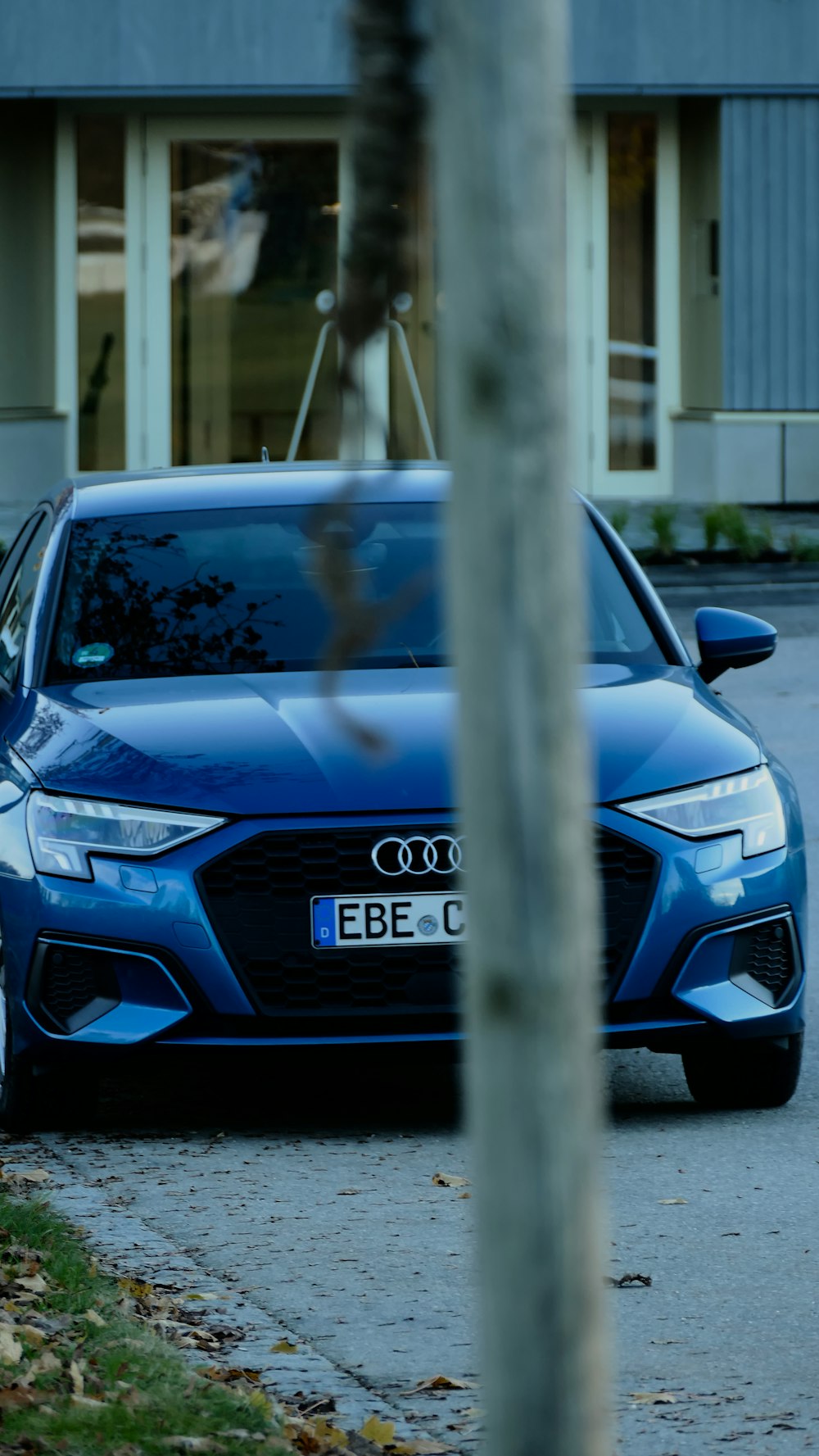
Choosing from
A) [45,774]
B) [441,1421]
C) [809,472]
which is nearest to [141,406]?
[809,472]

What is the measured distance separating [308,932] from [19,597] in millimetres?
2037

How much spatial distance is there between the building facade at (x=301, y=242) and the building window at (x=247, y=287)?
0.02m

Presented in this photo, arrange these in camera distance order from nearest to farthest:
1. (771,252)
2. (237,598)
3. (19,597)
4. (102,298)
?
1. (237,598)
2. (19,597)
3. (771,252)
4. (102,298)

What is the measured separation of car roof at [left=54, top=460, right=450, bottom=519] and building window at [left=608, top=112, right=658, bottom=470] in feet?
58.6

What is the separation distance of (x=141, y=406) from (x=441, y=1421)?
69.3ft

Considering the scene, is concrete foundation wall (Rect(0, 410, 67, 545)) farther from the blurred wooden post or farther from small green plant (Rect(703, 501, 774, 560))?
the blurred wooden post

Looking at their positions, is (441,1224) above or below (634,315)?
below

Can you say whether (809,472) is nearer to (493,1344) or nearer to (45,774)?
(45,774)

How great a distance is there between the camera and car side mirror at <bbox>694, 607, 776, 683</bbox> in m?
6.67

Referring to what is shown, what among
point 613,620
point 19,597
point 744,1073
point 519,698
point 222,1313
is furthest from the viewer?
point 19,597

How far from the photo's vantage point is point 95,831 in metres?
5.67

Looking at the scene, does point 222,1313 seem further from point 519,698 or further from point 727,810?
point 519,698

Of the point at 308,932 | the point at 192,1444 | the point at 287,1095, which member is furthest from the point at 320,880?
the point at 192,1444

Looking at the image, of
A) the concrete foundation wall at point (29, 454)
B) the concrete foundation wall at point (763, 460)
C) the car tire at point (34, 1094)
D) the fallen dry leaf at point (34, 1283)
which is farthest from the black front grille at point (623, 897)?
the concrete foundation wall at point (29, 454)
